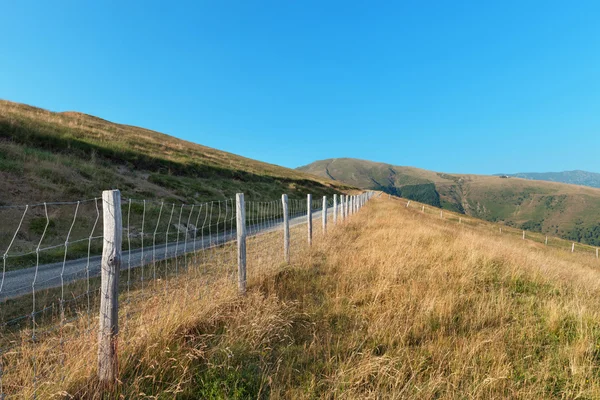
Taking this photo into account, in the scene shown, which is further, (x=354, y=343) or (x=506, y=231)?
(x=506, y=231)

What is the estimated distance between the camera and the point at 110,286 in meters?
2.76

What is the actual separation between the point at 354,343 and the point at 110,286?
103 inches

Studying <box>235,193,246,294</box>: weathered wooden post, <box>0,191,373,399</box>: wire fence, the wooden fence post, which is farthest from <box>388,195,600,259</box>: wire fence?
the wooden fence post

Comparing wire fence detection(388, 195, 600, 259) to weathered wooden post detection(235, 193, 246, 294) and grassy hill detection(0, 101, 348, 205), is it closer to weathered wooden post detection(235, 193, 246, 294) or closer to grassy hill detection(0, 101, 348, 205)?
grassy hill detection(0, 101, 348, 205)

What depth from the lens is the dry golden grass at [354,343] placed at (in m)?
2.72

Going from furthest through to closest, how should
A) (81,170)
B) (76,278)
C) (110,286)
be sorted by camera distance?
1. (81,170)
2. (76,278)
3. (110,286)

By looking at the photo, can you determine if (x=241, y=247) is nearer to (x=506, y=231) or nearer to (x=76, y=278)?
(x=76, y=278)

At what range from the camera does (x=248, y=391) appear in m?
2.70

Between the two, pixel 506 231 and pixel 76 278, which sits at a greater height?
pixel 76 278

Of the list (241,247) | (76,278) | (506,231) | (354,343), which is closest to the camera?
(354,343)

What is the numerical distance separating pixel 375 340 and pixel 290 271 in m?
2.76

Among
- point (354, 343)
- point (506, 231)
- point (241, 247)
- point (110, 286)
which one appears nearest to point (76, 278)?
point (241, 247)

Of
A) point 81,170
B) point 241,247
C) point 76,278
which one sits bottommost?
point 76,278

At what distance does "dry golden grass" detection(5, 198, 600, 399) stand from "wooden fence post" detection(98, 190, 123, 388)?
0.46 feet
